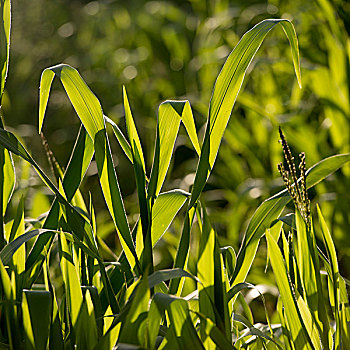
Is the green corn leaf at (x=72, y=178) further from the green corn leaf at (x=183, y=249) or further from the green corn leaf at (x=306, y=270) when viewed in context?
the green corn leaf at (x=306, y=270)

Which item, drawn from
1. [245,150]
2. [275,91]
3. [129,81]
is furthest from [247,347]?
[129,81]

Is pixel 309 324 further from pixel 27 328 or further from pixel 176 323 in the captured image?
pixel 27 328

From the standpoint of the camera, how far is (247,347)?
620 mm

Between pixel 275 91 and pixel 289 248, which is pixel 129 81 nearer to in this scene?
pixel 275 91

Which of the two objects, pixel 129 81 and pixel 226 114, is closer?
pixel 226 114

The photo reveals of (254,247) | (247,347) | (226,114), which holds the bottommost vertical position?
(247,347)

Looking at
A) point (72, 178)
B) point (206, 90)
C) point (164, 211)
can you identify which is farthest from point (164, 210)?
point (206, 90)

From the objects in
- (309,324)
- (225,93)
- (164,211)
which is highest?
(225,93)

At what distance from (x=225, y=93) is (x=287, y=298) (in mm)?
202

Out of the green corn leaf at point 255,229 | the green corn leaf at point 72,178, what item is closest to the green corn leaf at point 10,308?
the green corn leaf at point 72,178

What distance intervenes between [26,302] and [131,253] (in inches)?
4.8

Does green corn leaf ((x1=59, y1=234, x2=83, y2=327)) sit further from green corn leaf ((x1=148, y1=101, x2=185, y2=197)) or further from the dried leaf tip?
the dried leaf tip

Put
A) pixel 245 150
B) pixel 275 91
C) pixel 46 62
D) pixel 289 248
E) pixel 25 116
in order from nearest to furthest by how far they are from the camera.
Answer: pixel 289 248 → pixel 245 150 → pixel 275 91 → pixel 25 116 → pixel 46 62

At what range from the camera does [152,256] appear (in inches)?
23.0
